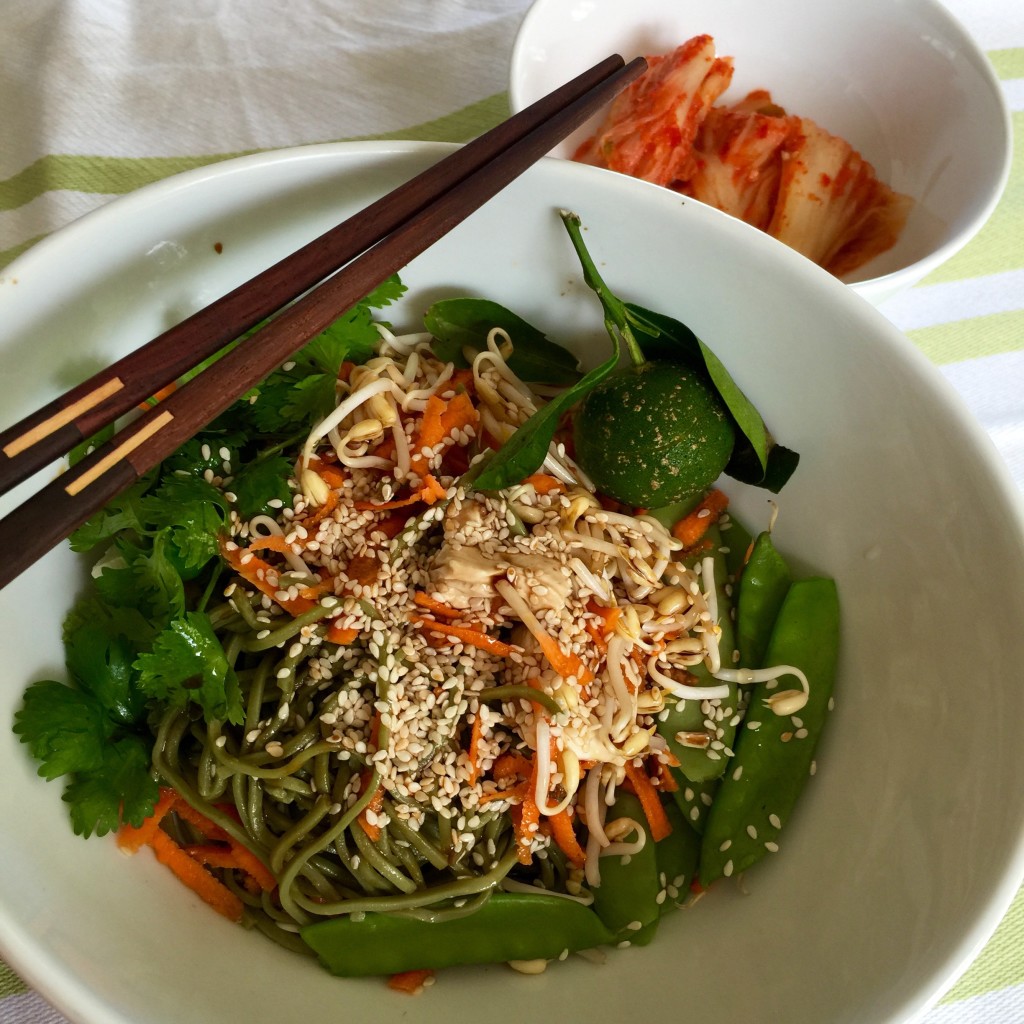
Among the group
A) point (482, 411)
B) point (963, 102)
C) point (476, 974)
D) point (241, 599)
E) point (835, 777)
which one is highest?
point (963, 102)

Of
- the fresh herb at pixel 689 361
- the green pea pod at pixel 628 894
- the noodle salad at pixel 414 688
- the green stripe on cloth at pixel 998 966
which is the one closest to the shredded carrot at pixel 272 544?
the noodle salad at pixel 414 688

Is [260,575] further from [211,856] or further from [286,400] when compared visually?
[211,856]

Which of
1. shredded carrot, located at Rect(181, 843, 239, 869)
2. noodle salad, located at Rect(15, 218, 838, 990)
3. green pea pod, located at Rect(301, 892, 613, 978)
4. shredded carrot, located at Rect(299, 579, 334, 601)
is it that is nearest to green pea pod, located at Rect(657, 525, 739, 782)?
noodle salad, located at Rect(15, 218, 838, 990)

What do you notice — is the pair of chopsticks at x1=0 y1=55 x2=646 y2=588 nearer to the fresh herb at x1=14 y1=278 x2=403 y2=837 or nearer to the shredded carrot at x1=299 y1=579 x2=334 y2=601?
Answer: the fresh herb at x1=14 y1=278 x2=403 y2=837

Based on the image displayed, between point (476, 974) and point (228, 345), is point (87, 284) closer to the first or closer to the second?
point (228, 345)

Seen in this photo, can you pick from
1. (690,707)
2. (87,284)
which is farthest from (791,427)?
(87,284)

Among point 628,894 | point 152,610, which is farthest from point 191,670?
point 628,894
